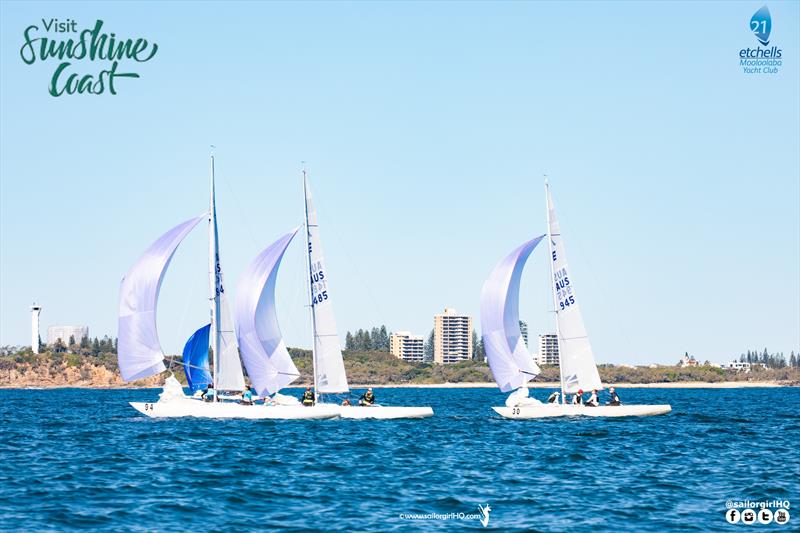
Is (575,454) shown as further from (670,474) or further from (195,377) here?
(195,377)

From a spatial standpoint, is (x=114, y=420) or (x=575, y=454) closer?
(x=575, y=454)

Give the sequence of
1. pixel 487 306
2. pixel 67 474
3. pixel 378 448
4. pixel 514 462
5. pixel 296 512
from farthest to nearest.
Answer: pixel 487 306, pixel 378 448, pixel 514 462, pixel 67 474, pixel 296 512

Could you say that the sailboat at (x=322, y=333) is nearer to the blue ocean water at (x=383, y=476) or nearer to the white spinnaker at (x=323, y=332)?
the white spinnaker at (x=323, y=332)

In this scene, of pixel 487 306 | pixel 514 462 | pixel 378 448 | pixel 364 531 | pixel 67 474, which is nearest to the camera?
pixel 364 531

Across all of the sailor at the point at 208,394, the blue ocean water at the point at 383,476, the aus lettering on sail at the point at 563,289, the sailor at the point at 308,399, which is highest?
the aus lettering on sail at the point at 563,289

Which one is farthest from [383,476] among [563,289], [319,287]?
[563,289]

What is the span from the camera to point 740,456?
4069 centimetres

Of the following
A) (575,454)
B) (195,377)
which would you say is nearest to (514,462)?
(575,454)

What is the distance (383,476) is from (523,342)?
25.0 m

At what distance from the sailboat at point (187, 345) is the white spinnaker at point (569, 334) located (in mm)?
12610

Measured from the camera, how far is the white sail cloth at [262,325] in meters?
56.5

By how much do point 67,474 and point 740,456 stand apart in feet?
76.6

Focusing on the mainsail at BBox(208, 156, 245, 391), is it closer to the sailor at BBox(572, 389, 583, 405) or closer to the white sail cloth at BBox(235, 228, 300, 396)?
the white sail cloth at BBox(235, 228, 300, 396)

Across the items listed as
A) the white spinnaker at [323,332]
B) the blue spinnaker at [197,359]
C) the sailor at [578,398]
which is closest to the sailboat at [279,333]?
the white spinnaker at [323,332]
